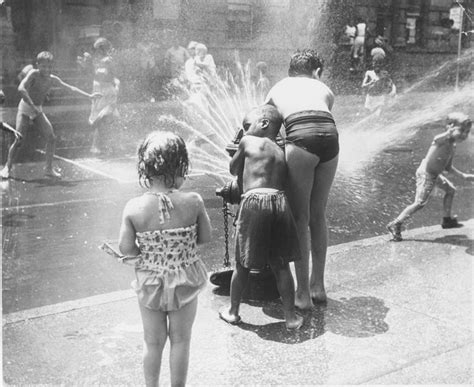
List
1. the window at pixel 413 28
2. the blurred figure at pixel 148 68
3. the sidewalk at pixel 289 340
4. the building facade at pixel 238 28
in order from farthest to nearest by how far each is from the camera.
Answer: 1. the window at pixel 413 28
2. the building facade at pixel 238 28
3. the blurred figure at pixel 148 68
4. the sidewalk at pixel 289 340

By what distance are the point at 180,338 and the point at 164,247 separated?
445 mm

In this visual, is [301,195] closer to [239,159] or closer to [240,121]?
[239,159]

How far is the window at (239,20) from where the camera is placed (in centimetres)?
2577

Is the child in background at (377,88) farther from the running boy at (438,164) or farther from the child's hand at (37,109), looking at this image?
the running boy at (438,164)

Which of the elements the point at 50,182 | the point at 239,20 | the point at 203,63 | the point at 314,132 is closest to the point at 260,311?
the point at 314,132

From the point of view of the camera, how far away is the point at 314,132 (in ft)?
14.6

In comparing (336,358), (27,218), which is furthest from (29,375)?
(27,218)

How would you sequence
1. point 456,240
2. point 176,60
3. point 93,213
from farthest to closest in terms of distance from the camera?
point 176,60 → point 93,213 → point 456,240

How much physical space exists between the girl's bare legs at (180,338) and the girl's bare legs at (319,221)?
5.46 feet

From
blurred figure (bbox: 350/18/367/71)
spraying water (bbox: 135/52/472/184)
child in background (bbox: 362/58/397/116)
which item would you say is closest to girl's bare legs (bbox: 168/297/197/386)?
spraying water (bbox: 135/52/472/184)

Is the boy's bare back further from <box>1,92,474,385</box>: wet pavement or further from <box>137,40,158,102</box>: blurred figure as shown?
<box>137,40,158,102</box>: blurred figure

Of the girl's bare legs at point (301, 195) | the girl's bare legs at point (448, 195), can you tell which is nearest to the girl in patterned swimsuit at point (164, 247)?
the girl's bare legs at point (301, 195)

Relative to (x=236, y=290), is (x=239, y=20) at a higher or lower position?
higher

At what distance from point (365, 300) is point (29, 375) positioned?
7.82ft
